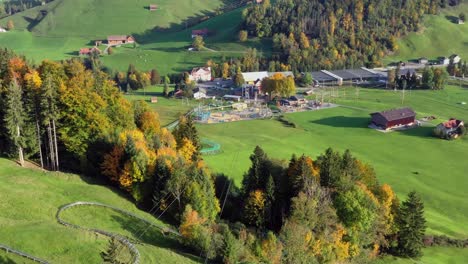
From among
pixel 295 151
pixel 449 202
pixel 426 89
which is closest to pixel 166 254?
pixel 449 202

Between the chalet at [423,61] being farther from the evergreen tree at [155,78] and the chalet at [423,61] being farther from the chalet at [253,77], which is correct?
the evergreen tree at [155,78]

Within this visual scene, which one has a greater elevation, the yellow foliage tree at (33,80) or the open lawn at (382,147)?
the yellow foliage tree at (33,80)

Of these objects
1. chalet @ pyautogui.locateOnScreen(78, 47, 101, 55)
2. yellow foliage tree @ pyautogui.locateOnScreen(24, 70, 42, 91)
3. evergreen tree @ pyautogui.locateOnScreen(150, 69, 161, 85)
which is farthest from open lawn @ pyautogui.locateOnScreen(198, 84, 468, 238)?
chalet @ pyautogui.locateOnScreen(78, 47, 101, 55)

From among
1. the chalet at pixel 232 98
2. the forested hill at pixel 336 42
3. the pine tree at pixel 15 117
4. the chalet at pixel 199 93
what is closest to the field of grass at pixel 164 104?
the chalet at pixel 199 93

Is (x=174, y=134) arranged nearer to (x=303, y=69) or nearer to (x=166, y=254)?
(x=166, y=254)

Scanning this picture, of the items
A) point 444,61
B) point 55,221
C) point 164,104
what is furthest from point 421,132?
point 444,61

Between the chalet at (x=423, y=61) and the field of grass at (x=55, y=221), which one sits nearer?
the field of grass at (x=55, y=221)

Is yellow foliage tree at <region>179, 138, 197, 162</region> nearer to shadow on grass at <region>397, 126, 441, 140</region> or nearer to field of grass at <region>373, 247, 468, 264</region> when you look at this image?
field of grass at <region>373, 247, 468, 264</region>
